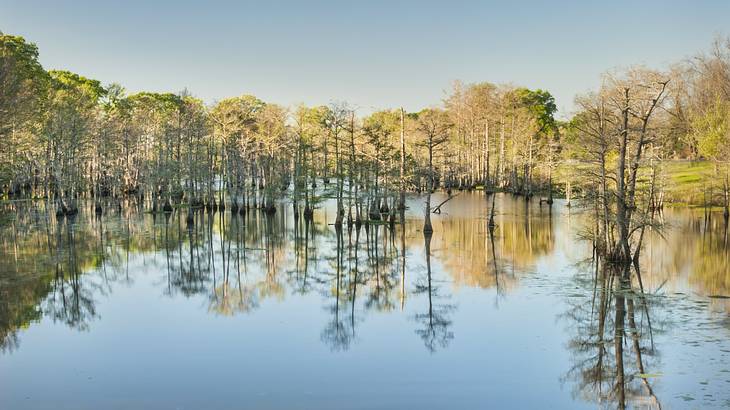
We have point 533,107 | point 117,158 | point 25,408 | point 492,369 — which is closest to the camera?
point 25,408

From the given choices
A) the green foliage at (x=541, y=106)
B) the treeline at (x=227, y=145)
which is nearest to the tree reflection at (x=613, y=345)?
the treeline at (x=227, y=145)

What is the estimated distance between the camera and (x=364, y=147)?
151 feet

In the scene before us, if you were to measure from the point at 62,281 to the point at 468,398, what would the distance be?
20.2m

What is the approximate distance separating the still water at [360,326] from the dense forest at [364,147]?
562cm

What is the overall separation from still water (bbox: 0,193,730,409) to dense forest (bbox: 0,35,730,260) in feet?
18.4

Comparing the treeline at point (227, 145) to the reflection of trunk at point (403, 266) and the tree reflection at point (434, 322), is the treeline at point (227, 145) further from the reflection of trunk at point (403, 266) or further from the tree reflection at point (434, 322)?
the tree reflection at point (434, 322)

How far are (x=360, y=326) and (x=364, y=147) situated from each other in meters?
28.8

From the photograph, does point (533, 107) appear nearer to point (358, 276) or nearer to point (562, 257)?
point (562, 257)

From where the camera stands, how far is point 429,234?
3975cm

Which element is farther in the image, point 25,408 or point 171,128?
point 171,128

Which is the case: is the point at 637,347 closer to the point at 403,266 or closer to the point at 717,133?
the point at 403,266

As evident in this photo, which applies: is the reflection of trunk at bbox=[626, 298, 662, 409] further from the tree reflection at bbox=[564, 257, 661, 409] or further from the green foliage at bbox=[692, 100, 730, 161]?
the green foliage at bbox=[692, 100, 730, 161]

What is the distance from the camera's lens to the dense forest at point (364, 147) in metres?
27.3

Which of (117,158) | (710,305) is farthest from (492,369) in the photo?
(117,158)
